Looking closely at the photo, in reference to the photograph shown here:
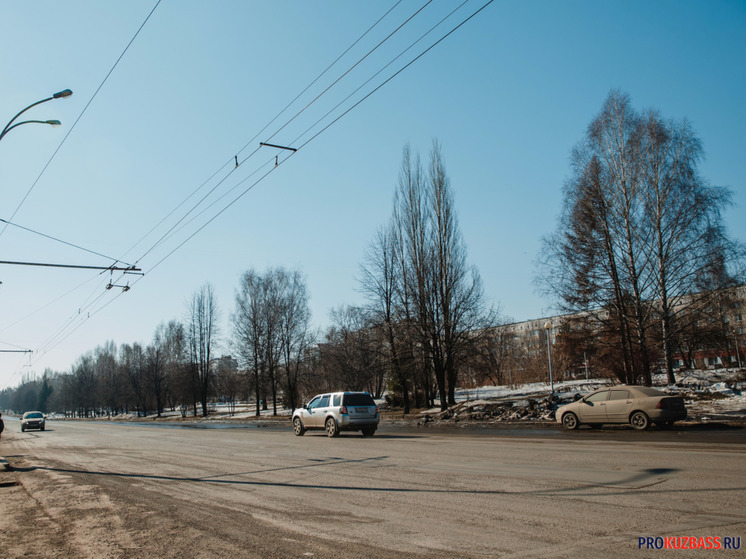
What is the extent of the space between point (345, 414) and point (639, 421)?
425 inches

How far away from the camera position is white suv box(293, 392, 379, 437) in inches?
805

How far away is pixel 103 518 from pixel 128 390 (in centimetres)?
10707

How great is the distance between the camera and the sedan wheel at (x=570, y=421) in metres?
19.7

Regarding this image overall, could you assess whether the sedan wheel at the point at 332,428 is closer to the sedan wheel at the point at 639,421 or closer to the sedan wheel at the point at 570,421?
the sedan wheel at the point at 570,421

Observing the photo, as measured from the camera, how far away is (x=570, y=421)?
19.9 metres

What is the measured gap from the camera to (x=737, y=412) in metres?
19.5

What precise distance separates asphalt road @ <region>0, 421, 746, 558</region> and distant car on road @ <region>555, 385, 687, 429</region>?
4.49 meters

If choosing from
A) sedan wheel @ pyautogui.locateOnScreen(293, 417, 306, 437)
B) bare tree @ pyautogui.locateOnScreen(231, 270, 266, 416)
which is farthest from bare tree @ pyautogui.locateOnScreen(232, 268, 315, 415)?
sedan wheel @ pyautogui.locateOnScreen(293, 417, 306, 437)

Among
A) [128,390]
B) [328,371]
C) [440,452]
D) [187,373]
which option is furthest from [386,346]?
[128,390]

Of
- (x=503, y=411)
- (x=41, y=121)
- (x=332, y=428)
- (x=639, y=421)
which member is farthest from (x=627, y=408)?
(x=41, y=121)

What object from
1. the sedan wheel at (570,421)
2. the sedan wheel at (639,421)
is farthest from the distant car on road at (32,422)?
the sedan wheel at (639,421)

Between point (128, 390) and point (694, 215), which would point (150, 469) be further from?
point (128, 390)

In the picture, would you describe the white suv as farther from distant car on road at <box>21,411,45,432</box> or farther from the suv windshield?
distant car on road at <box>21,411,45,432</box>

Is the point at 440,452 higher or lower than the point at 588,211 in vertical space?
lower
